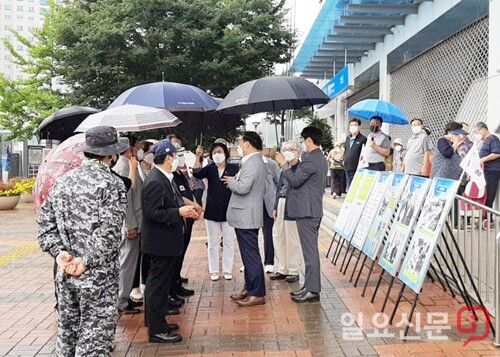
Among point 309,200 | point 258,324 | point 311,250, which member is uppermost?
point 309,200

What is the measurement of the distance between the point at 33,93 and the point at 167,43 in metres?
9.10

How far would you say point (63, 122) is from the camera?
7.30 meters

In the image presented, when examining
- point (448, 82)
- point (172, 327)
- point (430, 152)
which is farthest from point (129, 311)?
point (448, 82)

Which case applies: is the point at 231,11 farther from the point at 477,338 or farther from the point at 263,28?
the point at 477,338

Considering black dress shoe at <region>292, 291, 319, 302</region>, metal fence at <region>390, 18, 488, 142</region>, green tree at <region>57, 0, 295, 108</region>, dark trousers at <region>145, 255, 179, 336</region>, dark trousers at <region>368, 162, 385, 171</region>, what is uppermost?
green tree at <region>57, 0, 295, 108</region>

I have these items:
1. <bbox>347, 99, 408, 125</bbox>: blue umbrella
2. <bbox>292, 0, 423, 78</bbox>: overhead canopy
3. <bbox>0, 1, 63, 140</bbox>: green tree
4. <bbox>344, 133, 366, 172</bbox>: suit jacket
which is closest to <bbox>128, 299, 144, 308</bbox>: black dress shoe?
<bbox>347, 99, 408, 125</bbox>: blue umbrella

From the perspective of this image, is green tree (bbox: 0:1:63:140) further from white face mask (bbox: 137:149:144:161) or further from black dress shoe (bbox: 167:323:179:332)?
black dress shoe (bbox: 167:323:179:332)

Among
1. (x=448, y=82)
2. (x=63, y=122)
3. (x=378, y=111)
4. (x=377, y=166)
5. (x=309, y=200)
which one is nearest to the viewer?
(x=309, y=200)

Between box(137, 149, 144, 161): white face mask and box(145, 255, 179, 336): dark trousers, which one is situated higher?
box(137, 149, 144, 161): white face mask

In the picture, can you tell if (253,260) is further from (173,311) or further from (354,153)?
(354,153)

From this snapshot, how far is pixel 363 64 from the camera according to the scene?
21156mm

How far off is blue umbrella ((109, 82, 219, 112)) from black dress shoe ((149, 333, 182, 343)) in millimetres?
2746

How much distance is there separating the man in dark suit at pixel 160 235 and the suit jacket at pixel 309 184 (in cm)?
141

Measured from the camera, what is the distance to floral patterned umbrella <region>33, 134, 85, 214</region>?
14.9ft
